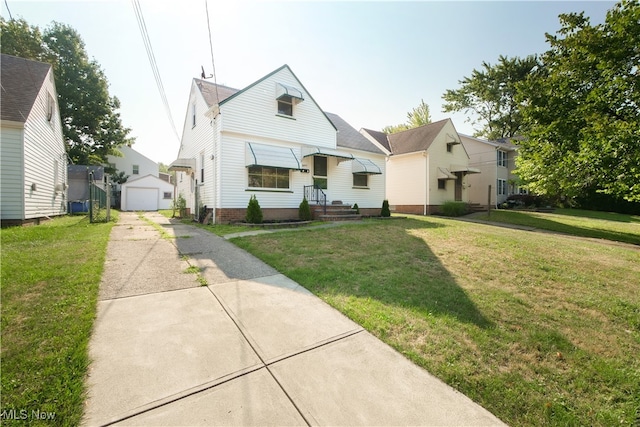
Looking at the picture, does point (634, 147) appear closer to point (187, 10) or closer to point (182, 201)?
point (187, 10)

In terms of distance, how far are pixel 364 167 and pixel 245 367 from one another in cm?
1379

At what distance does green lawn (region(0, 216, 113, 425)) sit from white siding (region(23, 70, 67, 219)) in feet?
23.2

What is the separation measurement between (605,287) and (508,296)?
91.4 inches

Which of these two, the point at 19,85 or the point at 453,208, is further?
the point at 453,208

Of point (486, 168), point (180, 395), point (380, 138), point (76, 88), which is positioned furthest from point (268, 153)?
point (76, 88)

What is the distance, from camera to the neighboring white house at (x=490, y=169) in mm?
23828

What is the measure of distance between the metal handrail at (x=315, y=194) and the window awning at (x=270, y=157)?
161 centimetres

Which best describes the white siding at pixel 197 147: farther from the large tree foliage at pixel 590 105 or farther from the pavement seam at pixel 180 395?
the large tree foliage at pixel 590 105

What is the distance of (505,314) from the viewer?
11.7ft

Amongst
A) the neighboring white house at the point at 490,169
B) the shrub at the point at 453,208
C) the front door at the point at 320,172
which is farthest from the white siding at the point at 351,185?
the neighboring white house at the point at 490,169

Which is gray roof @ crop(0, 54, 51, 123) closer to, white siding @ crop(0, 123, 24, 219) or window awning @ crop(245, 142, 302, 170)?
white siding @ crop(0, 123, 24, 219)

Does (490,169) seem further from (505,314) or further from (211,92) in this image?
(505,314)

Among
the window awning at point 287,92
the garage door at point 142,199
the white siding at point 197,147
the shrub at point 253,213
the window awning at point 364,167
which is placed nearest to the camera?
the shrub at point 253,213

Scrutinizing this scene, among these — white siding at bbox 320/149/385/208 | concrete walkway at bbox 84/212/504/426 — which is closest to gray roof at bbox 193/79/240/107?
white siding at bbox 320/149/385/208
